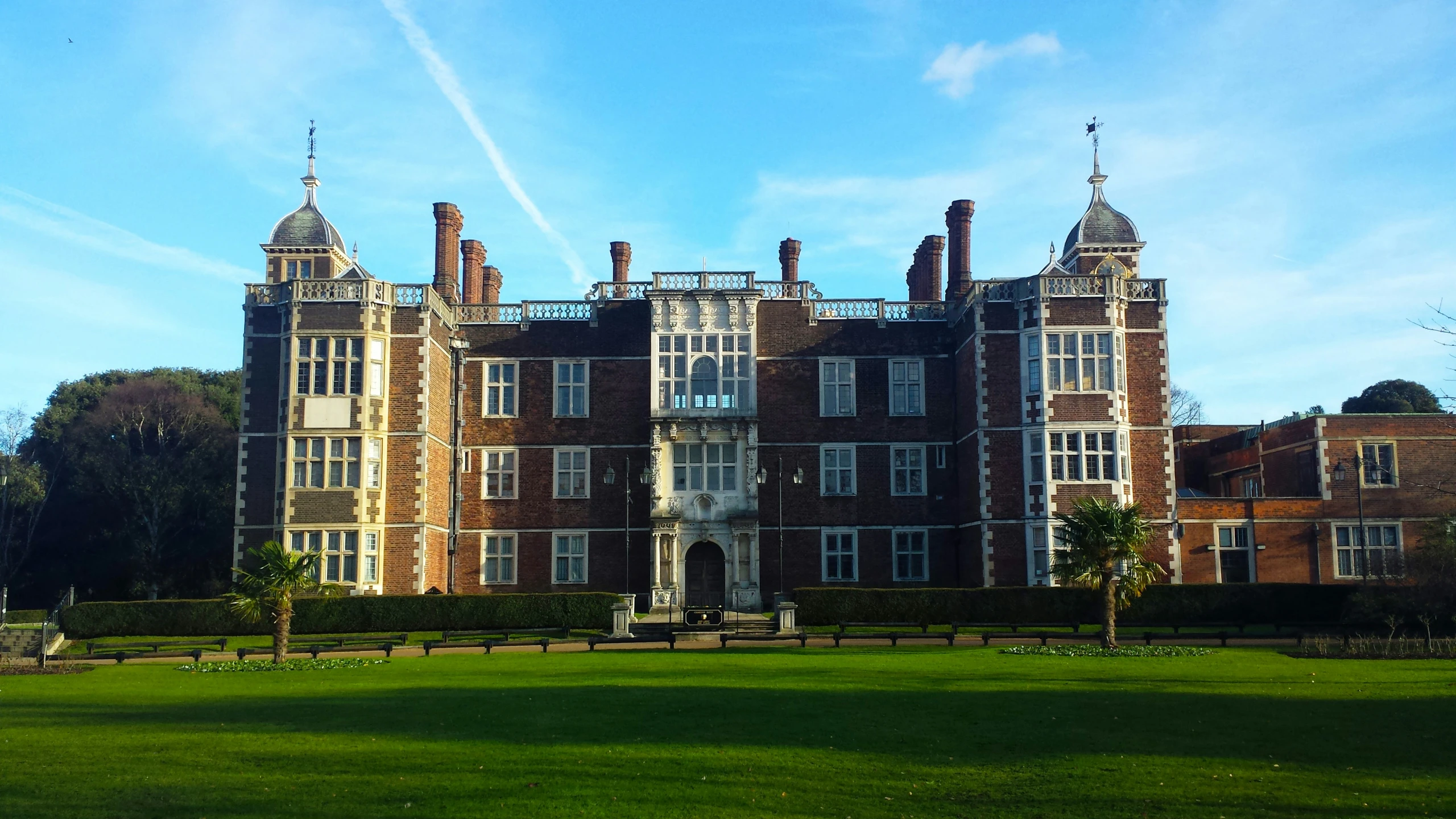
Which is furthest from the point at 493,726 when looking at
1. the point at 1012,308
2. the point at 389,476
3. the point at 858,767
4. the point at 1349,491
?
the point at 1349,491

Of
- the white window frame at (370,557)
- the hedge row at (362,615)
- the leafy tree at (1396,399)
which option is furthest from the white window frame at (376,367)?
the leafy tree at (1396,399)

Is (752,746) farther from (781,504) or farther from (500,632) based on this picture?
(781,504)

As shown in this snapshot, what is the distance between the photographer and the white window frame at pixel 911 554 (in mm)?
40688

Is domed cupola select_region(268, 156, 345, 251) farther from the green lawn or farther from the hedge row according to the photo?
the green lawn

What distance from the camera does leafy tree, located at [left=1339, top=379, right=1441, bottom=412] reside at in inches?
2461

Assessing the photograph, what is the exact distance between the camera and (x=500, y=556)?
135 ft

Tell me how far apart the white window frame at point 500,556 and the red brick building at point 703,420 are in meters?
0.09

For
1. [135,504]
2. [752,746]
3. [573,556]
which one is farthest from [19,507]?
[752,746]

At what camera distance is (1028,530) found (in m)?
37.1

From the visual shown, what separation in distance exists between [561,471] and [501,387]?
3.55 meters

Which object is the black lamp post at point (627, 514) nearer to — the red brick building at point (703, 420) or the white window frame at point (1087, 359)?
the red brick building at point (703, 420)

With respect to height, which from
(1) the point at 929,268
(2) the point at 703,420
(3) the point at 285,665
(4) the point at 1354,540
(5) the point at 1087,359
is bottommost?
(3) the point at 285,665

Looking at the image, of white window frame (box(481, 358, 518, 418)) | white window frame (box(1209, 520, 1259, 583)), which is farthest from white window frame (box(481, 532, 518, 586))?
white window frame (box(1209, 520, 1259, 583))

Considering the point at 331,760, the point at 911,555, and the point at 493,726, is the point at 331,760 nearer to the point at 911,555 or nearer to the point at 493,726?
the point at 493,726
